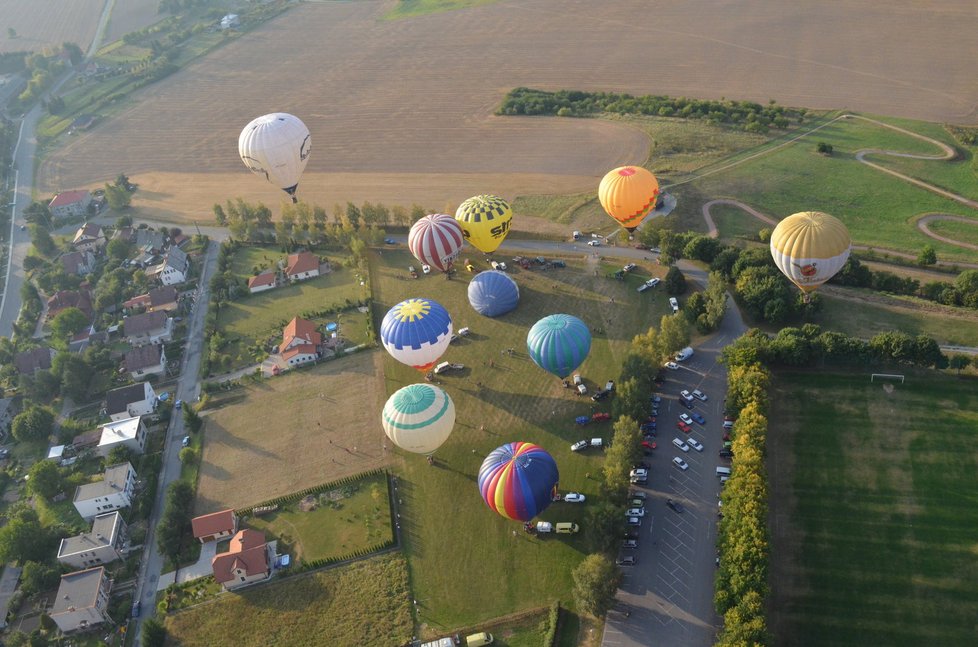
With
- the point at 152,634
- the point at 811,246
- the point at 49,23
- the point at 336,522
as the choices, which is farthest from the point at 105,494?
the point at 49,23

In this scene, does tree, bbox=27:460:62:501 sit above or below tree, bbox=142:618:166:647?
above

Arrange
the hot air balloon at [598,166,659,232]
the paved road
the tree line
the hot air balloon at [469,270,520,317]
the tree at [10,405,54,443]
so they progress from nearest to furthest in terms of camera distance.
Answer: the paved road → the tree at [10,405,54,443] → the hot air balloon at [469,270,520,317] → the hot air balloon at [598,166,659,232] → the tree line

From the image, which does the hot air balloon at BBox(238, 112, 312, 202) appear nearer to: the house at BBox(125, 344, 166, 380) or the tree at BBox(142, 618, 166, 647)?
the house at BBox(125, 344, 166, 380)

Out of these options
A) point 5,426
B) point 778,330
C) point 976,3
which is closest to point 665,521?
point 778,330

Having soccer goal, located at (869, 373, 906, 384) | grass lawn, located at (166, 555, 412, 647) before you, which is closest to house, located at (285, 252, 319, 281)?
grass lawn, located at (166, 555, 412, 647)

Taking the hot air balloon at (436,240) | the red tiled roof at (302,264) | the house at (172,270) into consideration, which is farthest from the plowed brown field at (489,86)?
the hot air balloon at (436,240)

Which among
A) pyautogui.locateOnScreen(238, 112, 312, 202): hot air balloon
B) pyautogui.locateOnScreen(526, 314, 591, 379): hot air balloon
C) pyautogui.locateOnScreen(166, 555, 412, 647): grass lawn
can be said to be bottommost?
pyautogui.locateOnScreen(166, 555, 412, 647): grass lawn

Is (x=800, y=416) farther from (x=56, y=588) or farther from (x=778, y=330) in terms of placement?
(x=56, y=588)
